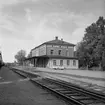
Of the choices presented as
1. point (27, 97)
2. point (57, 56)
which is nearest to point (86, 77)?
point (27, 97)

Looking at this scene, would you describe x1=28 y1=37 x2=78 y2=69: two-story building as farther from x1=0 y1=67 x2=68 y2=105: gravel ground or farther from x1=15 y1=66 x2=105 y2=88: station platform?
x1=0 y1=67 x2=68 y2=105: gravel ground

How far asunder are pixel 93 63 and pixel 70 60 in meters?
9.45

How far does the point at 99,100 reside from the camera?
751 centimetres

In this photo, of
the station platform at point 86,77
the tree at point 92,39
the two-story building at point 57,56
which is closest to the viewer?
the station platform at point 86,77

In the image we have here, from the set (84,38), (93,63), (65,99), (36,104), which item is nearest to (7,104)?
(36,104)

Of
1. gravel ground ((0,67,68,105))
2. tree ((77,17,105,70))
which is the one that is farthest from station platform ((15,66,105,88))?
tree ((77,17,105,70))

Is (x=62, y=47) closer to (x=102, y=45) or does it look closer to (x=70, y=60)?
(x=70, y=60)

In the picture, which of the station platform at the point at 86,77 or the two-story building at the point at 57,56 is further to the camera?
the two-story building at the point at 57,56

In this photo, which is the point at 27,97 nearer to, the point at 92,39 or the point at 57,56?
the point at 57,56

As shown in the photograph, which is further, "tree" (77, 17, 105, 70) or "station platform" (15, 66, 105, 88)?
"tree" (77, 17, 105, 70)

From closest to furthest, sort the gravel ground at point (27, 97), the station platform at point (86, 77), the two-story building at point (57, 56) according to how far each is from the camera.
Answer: the gravel ground at point (27, 97) → the station platform at point (86, 77) → the two-story building at point (57, 56)

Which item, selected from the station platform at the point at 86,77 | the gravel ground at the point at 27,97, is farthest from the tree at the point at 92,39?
the gravel ground at the point at 27,97

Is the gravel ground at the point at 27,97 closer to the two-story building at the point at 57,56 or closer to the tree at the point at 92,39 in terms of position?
the two-story building at the point at 57,56


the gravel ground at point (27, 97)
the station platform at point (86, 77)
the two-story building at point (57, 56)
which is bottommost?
the gravel ground at point (27, 97)
